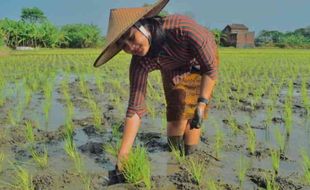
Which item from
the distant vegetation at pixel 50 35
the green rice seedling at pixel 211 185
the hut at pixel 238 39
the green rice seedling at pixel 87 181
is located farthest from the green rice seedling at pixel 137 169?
the hut at pixel 238 39

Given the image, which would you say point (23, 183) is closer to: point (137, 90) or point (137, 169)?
point (137, 169)

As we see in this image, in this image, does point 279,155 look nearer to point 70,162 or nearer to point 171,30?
point 171,30

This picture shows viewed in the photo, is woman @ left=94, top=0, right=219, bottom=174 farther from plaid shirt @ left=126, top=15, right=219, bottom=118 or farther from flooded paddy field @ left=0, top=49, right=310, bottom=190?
flooded paddy field @ left=0, top=49, right=310, bottom=190

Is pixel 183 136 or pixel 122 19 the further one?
pixel 183 136

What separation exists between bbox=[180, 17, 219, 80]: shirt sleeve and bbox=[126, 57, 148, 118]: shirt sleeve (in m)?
0.32

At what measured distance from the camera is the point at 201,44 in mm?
2361

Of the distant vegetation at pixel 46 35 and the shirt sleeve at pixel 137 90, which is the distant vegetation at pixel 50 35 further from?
the shirt sleeve at pixel 137 90

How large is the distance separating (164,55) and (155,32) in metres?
0.22

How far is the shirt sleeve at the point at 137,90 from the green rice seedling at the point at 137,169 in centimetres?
29

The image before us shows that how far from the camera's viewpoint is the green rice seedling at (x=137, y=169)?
215cm

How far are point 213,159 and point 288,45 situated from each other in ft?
132

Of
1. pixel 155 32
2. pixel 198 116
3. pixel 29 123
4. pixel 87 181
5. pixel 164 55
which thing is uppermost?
pixel 155 32

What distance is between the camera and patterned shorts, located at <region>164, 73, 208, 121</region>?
276 cm

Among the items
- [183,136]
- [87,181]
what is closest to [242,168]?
[183,136]
